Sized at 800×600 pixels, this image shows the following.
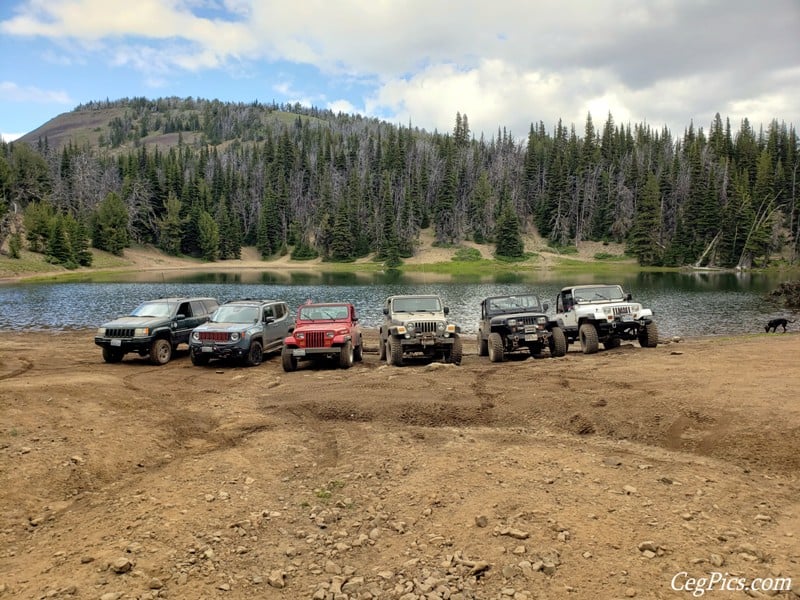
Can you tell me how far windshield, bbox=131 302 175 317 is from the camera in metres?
20.2

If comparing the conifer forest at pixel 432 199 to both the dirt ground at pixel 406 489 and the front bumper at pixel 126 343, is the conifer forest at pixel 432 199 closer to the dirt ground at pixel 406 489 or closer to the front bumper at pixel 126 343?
the front bumper at pixel 126 343

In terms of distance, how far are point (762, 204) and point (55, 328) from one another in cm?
11106

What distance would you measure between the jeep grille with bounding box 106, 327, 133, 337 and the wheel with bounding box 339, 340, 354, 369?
24.4 ft

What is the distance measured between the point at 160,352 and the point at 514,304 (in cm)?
1274

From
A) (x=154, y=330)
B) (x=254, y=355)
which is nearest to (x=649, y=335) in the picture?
(x=254, y=355)

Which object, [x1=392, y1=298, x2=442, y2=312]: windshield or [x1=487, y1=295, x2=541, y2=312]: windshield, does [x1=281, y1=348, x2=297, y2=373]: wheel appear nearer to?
[x1=392, y1=298, x2=442, y2=312]: windshield

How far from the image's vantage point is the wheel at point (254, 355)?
18.5 metres

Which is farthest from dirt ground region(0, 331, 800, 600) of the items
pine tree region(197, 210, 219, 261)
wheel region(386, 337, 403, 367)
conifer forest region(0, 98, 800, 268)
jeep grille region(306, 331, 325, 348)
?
pine tree region(197, 210, 219, 261)

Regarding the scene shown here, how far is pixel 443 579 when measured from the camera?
488cm

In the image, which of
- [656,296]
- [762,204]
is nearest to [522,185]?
[762,204]

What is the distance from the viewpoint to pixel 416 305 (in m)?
19.3

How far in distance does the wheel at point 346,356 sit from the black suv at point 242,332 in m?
2.88

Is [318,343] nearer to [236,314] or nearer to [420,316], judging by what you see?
[420,316]

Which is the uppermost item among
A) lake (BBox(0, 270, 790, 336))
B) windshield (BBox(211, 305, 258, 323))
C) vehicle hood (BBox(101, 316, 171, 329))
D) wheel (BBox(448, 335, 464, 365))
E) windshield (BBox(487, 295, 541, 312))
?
windshield (BBox(487, 295, 541, 312))
